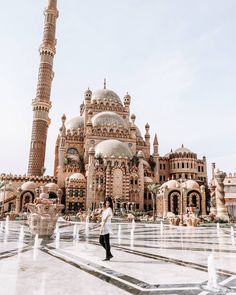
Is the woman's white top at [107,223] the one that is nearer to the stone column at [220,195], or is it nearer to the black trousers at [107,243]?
the black trousers at [107,243]

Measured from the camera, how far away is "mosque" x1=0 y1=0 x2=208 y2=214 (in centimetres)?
4840

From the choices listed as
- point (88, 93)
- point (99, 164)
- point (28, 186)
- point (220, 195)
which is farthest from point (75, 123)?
point (220, 195)

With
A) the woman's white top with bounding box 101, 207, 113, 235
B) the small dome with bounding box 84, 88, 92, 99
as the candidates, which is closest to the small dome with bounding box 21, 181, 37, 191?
the small dome with bounding box 84, 88, 92, 99

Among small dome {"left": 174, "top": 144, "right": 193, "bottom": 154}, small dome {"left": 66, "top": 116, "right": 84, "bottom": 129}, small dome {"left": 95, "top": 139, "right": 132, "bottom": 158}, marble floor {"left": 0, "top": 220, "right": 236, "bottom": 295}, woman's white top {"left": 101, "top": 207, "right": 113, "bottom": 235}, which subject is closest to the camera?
marble floor {"left": 0, "top": 220, "right": 236, "bottom": 295}

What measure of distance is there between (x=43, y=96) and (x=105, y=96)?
15.2 metres

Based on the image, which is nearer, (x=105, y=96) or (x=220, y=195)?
(x=220, y=195)

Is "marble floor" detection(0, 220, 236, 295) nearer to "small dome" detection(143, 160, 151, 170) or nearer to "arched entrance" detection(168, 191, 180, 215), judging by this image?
"arched entrance" detection(168, 191, 180, 215)

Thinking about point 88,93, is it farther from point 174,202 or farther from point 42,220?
point 42,220

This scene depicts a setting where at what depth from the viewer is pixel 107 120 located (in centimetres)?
6016

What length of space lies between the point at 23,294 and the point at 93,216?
28090 mm

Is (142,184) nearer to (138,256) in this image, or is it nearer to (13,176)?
(13,176)

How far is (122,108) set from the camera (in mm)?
67938

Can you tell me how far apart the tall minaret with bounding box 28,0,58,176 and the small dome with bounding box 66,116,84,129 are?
5.28 m

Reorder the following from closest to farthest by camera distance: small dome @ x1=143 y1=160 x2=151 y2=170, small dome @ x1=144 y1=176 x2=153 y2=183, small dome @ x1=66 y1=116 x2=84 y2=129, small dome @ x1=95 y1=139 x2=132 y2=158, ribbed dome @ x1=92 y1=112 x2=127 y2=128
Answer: small dome @ x1=95 y1=139 x2=132 y2=158, small dome @ x1=144 y1=176 x2=153 y2=183, small dome @ x1=143 y1=160 x2=151 y2=170, ribbed dome @ x1=92 y1=112 x2=127 y2=128, small dome @ x1=66 y1=116 x2=84 y2=129
